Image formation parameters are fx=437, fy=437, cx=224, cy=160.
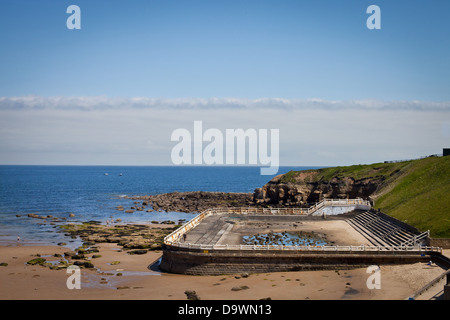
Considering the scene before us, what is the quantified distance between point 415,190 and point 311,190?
116 feet

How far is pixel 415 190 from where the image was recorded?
198ft

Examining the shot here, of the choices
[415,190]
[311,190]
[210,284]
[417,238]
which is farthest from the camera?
[311,190]

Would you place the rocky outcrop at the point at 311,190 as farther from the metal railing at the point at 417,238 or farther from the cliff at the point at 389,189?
the metal railing at the point at 417,238

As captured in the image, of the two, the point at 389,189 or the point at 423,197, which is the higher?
the point at 389,189

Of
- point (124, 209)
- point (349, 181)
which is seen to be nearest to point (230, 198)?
point (124, 209)

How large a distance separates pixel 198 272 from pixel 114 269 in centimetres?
1022

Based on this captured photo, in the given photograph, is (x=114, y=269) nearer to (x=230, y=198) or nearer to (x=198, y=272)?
(x=198, y=272)

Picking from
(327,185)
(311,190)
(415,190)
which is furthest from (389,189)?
(311,190)

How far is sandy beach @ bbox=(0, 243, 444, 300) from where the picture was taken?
31.5 meters

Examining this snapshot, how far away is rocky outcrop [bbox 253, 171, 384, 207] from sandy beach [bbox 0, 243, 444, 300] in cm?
4793

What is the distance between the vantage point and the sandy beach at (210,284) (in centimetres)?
3155

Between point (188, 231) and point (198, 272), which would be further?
point (188, 231)

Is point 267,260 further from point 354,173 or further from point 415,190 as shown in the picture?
point 354,173
